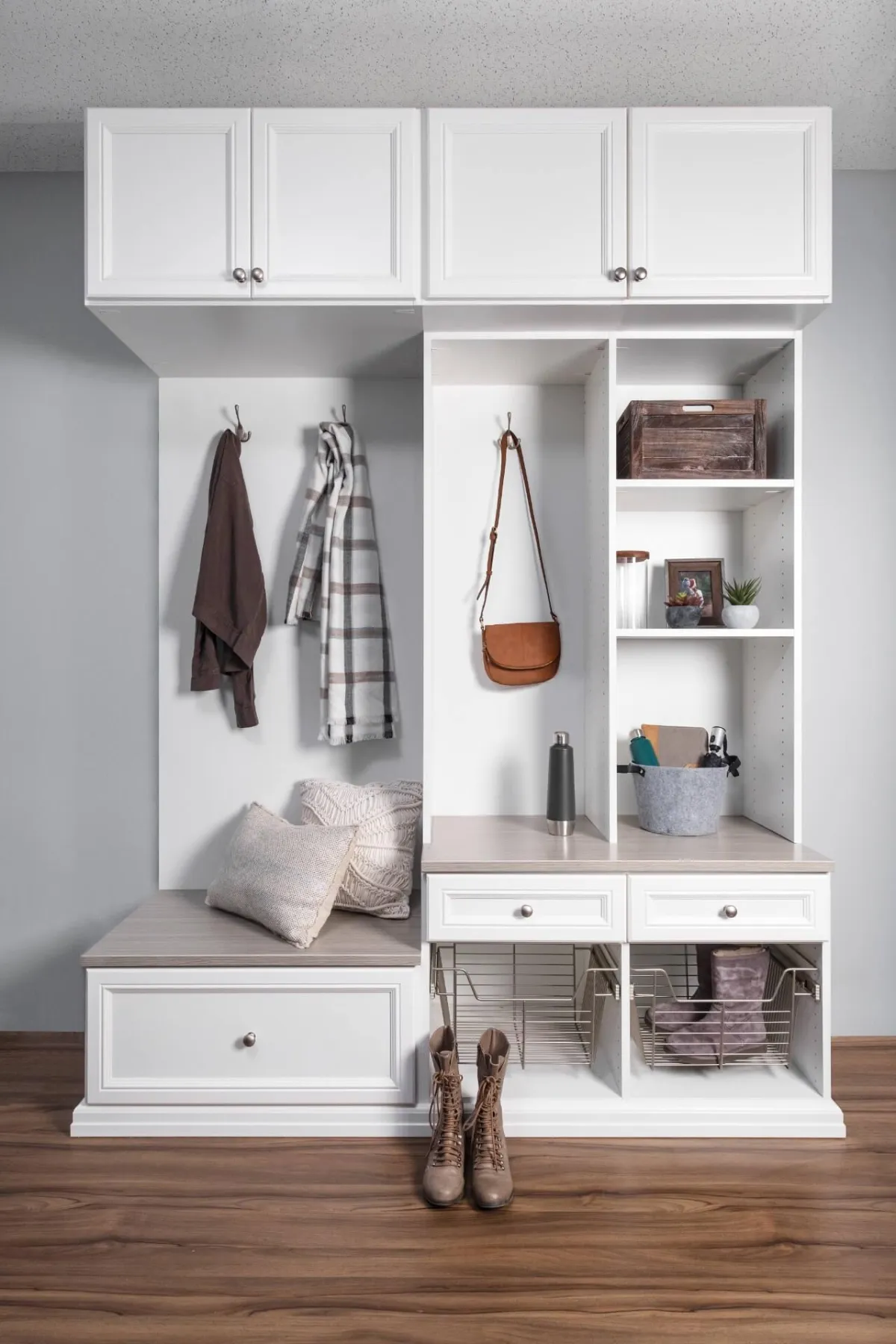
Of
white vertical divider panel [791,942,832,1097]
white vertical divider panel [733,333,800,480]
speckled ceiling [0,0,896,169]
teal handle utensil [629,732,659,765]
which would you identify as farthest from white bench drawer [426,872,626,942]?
speckled ceiling [0,0,896,169]

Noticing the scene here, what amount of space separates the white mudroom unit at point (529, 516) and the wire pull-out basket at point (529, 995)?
0.02 m

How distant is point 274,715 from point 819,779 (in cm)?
162

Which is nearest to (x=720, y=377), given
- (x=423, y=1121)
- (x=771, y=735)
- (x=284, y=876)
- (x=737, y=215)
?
(x=737, y=215)

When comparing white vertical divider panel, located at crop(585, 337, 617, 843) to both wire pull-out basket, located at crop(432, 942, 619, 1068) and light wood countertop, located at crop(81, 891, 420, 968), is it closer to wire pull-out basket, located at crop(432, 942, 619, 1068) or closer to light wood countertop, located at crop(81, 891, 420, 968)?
wire pull-out basket, located at crop(432, 942, 619, 1068)

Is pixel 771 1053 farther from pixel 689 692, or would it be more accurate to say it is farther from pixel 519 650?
pixel 519 650

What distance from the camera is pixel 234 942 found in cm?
222

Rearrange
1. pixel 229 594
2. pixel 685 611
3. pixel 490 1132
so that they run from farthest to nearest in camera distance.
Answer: pixel 229 594, pixel 685 611, pixel 490 1132

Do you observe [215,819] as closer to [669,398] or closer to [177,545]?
[177,545]

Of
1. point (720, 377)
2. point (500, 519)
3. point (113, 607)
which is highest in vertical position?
point (720, 377)

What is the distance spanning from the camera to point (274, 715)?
2650 mm

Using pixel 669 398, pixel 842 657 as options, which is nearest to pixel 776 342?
pixel 669 398

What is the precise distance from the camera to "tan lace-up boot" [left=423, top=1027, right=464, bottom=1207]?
185cm

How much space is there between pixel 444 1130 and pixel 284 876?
691 mm

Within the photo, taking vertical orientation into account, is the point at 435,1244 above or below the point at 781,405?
below
